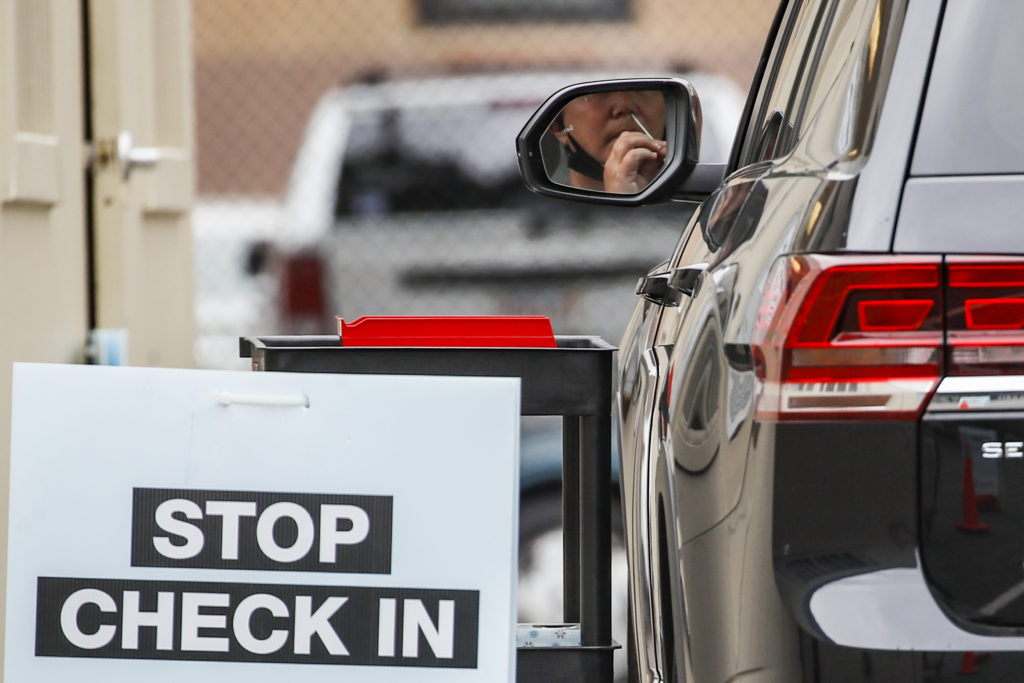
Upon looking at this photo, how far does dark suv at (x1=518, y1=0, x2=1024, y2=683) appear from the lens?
146 centimetres

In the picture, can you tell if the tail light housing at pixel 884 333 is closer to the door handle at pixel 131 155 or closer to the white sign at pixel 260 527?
the white sign at pixel 260 527

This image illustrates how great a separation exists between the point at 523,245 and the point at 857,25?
4.55 m

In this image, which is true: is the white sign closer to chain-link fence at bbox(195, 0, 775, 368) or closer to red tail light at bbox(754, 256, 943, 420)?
red tail light at bbox(754, 256, 943, 420)

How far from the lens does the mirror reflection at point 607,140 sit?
8.02ft

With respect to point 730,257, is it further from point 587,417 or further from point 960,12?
point 587,417

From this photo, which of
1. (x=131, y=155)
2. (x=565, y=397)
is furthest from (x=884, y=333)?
(x=131, y=155)

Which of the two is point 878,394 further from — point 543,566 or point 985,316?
point 543,566

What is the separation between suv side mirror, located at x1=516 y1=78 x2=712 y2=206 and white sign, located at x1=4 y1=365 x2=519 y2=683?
0.57 metres

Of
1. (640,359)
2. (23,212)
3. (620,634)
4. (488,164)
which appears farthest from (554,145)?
(488,164)

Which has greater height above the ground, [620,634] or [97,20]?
[97,20]

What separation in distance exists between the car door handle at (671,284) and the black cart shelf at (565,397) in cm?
11

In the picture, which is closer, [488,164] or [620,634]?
[620,634]

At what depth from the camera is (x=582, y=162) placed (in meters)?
2.51

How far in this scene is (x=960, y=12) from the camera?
1.56m
